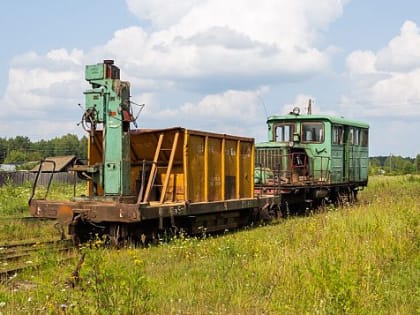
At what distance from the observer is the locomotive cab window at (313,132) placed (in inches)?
792

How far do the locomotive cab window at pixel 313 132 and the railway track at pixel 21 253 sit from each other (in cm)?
1057

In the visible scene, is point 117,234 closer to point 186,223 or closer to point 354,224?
point 186,223

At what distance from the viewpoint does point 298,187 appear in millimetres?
18266

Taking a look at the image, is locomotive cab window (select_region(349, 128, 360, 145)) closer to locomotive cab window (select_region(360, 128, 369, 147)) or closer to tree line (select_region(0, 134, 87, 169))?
locomotive cab window (select_region(360, 128, 369, 147))

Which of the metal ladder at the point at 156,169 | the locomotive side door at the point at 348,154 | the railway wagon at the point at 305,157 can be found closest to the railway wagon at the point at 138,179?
the metal ladder at the point at 156,169

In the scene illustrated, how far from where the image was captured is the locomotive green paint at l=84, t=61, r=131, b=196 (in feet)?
38.2

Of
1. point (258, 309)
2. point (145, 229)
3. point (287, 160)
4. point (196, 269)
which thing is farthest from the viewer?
point (287, 160)

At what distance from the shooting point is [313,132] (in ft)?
66.4

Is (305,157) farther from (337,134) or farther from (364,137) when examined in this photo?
(364,137)

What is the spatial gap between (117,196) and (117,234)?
80cm

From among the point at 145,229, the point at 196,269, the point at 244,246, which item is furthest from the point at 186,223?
the point at 196,269

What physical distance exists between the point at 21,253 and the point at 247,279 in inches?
196

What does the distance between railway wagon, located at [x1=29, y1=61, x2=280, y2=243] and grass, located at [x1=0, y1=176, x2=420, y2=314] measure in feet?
3.38

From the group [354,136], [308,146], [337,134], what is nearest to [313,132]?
[308,146]
